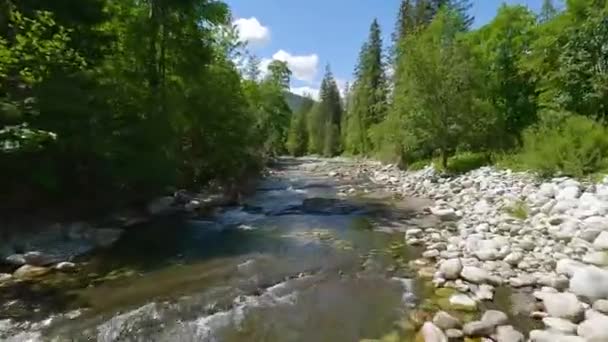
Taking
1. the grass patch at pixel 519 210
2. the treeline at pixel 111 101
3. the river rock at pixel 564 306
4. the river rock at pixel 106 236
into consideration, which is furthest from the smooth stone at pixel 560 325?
the treeline at pixel 111 101

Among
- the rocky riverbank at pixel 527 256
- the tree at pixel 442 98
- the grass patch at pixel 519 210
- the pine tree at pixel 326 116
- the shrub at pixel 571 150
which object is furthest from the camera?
the pine tree at pixel 326 116

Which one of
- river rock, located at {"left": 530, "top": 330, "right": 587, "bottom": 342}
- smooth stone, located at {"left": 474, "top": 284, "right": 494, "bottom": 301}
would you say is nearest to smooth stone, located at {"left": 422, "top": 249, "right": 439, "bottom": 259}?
smooth stone, located at {"left": 474, "top": 284, "right": 494, "bottom": 301}

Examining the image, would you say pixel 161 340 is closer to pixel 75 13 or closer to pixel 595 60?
pixel 75 13

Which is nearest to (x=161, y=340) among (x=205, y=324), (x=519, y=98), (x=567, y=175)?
(x=205, y=324)

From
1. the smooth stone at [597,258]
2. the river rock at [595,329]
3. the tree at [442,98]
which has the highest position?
the tree at [442,98]

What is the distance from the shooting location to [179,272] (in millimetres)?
7402

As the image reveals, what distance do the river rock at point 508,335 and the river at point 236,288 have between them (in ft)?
3.20

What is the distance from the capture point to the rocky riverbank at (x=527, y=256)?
4.99 m

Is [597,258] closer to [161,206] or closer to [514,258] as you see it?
[514,258]

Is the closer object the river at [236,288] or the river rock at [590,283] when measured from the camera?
the river at [236,288]

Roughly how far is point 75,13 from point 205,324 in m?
8.37

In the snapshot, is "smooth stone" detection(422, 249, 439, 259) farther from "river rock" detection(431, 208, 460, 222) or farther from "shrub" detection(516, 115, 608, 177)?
"shrub" detection(516, 115, 608, 177)

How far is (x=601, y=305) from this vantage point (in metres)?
5.13

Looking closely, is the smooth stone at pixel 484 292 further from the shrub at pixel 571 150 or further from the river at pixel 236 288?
the shrub at pixel 571 150
